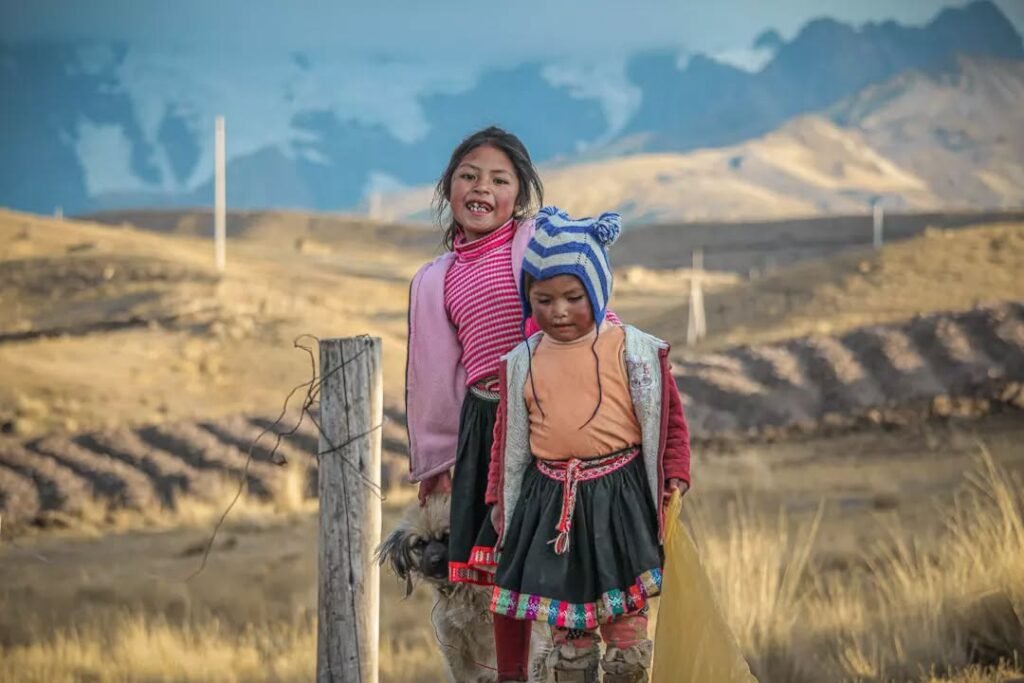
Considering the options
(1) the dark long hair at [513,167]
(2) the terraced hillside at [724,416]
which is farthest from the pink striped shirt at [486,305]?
(2) the terraced hillside at [724,416]

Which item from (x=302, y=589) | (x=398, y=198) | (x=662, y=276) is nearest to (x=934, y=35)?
(x=398, y=198)

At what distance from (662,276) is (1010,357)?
29.1m

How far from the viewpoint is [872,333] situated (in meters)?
17.0

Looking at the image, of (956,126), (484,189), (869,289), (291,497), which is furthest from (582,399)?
(956,126)

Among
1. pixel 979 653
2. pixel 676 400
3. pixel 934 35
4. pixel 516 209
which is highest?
pixel 934 35

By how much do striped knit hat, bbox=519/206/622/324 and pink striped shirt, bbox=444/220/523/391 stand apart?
0.32m

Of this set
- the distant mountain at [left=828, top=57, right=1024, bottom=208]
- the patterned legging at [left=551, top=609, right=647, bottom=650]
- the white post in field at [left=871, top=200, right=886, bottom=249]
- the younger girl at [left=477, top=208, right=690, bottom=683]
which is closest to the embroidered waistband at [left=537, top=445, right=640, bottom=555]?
the younger girl at [left=477, top=208, right=690, bottom=683]

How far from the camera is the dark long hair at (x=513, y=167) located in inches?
156

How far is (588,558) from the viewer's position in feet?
11.2

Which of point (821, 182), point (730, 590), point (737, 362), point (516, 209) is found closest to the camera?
point (516, 209)

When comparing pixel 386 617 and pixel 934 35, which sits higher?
pixel 934 35

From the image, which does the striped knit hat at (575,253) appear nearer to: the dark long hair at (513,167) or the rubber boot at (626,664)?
the dark long hair at (513,167)

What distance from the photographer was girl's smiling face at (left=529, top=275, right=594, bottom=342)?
3.46 meters

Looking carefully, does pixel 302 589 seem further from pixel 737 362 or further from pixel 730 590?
pixel 737 362
